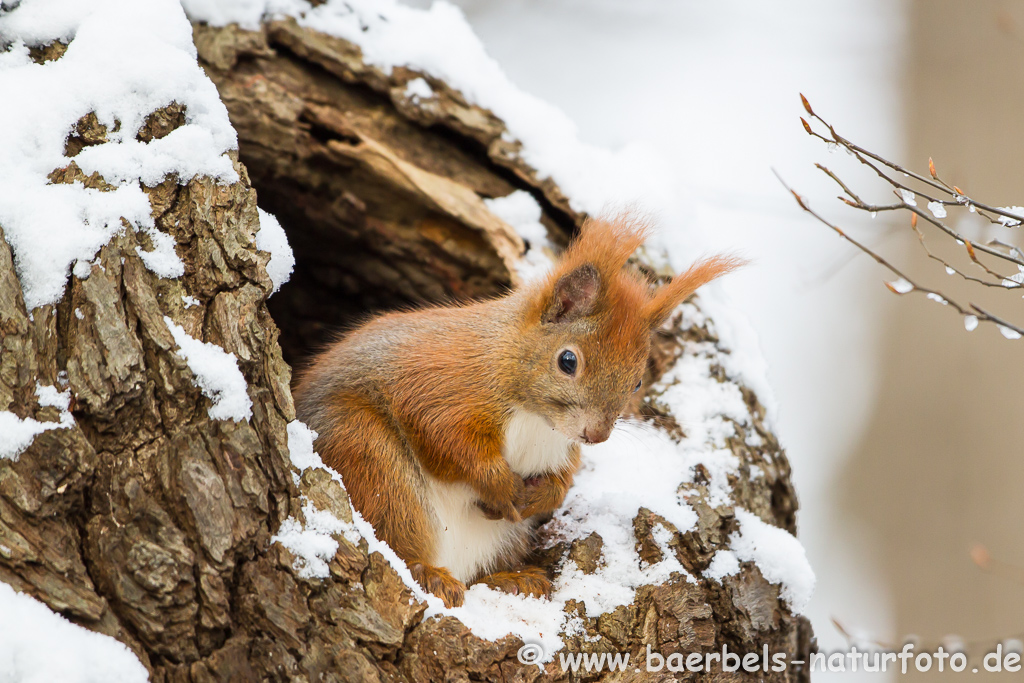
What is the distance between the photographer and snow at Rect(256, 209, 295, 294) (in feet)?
6.92

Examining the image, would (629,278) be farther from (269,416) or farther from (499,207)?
(269,416)

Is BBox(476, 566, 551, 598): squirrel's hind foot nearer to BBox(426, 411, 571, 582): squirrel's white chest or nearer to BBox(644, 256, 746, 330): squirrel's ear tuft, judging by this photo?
BBox(426, 411, 571, 582): squirrel's white chest

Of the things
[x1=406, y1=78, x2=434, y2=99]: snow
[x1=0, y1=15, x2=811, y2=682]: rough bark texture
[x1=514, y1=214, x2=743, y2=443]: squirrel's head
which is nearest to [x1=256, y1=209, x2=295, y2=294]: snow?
[x1=0, y1=15, x2=811, y2=682]: rough bark texture

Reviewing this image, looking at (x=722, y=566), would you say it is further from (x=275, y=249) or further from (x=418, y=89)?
(x=418, y=89)

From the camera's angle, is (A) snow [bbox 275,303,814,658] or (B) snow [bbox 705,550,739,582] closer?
(A) snow [bbox 275,303,814,658]

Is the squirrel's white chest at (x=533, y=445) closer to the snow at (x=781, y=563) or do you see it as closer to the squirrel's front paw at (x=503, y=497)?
the squirrel's front paw at (x=503, y=497)

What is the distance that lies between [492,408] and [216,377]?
861 millimetres

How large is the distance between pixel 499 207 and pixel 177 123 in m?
1.38

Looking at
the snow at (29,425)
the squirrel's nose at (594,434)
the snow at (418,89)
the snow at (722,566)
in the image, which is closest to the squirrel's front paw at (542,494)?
the squirrel's nose at (594,434)

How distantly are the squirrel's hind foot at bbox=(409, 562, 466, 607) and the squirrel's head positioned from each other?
0.51 m

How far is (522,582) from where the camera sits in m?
2.39

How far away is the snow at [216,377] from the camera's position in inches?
72.8

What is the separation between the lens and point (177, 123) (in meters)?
2.10

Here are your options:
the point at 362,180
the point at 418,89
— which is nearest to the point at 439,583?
the point at 362,180
